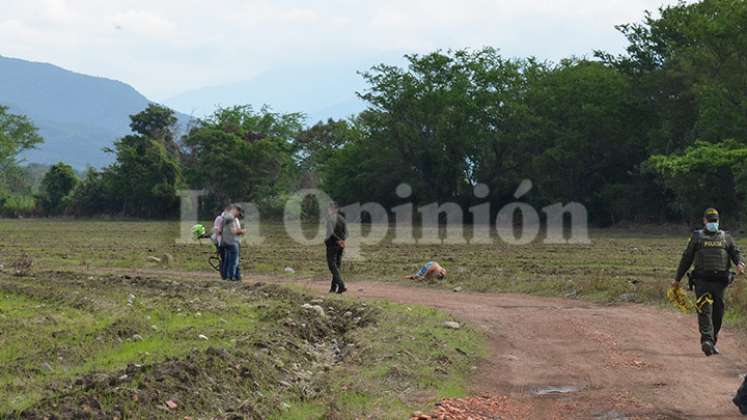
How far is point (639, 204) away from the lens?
54.2 metres

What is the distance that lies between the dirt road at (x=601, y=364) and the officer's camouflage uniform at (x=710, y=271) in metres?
0.50

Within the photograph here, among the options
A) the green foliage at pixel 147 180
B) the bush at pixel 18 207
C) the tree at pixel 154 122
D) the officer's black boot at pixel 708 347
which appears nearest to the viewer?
the officer's black boot at pixel 708 347

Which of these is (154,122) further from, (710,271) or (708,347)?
(708,347)

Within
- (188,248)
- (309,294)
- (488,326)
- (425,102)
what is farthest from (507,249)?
(425,102)

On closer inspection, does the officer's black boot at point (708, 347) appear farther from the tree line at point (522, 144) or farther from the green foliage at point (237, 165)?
the green foliage at point (237, 165)

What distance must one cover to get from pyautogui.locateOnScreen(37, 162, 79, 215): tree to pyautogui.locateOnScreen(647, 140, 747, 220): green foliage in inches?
2312

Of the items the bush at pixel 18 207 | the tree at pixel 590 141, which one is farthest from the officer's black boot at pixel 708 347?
the bush at pixel 18 207

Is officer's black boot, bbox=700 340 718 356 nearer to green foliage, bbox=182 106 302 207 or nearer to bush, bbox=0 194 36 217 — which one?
green foliage, bbox=182 106 302 207

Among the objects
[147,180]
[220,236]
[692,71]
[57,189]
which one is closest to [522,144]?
[692,71]

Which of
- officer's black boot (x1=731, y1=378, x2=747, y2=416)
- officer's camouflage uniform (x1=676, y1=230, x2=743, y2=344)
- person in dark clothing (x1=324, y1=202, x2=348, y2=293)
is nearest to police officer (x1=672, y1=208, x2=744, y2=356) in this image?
officer's camouflage uniform (x1=676, y1=230, x2=743, y2=344)

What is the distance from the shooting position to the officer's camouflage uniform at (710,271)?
11.1 meters

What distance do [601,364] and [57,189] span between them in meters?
83.5

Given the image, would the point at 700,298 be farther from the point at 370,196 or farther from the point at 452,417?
the point at 370,196

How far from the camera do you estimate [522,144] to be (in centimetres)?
6031
